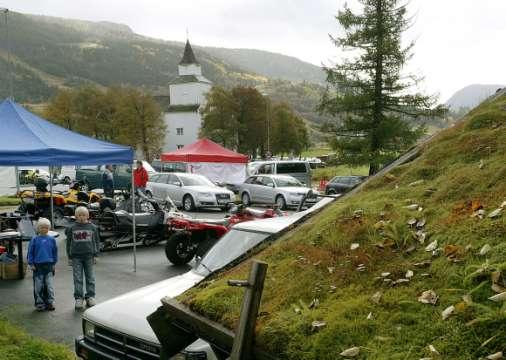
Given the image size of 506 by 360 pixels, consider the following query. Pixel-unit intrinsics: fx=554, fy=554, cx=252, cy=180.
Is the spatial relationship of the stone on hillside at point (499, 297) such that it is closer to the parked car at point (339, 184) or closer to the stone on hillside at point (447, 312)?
the stone on hillside at point (447, 312)

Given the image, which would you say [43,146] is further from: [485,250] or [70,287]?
[485,250]

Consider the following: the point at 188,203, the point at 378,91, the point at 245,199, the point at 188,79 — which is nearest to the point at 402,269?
the point at 188,203

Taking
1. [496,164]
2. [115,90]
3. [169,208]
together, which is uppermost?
[115,90]

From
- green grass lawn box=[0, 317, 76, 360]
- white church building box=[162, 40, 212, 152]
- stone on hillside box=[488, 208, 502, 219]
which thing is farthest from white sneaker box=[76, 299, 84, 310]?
white church building box=[162, 40, 212, 152]

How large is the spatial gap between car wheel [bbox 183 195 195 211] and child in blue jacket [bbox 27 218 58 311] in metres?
13.9

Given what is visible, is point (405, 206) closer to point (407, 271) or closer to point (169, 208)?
point (407, 271)

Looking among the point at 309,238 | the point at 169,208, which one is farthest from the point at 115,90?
the point at 309,238

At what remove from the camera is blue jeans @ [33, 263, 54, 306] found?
8070 millimetres

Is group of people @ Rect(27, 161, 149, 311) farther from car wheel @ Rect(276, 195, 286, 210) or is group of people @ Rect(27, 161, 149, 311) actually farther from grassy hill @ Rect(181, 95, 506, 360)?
car wheel @ Rect(276, 195, 286, 210)

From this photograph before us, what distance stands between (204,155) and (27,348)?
21524 millimetres

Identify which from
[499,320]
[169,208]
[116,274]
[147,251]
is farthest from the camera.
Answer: [169,208]

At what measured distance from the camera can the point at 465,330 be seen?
193 centimetres

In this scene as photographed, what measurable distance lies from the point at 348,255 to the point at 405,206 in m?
0.47

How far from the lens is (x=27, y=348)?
6020 millimetres
